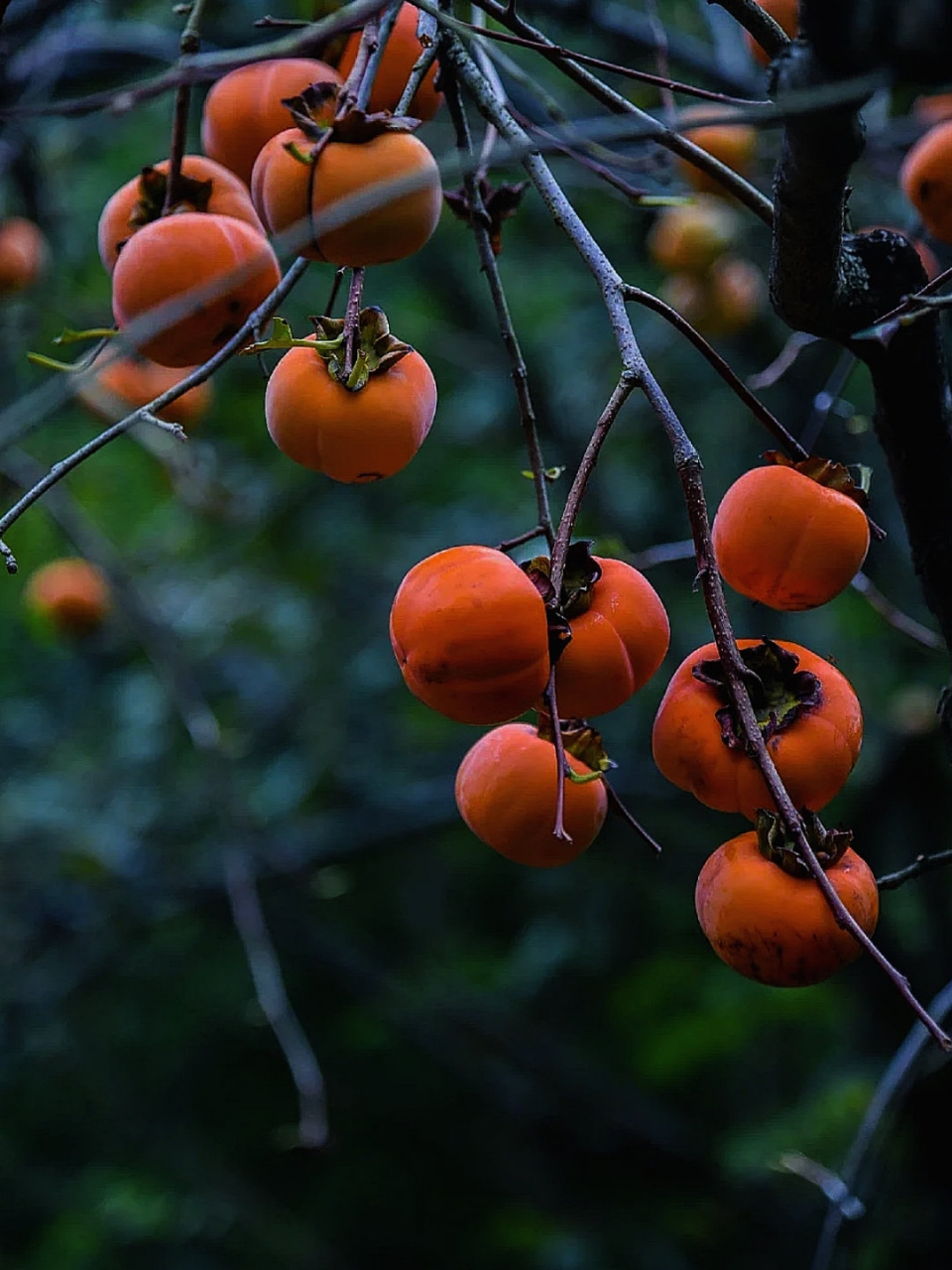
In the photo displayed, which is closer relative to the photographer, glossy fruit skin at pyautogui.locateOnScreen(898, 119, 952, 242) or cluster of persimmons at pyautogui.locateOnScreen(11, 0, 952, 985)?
cluster of persimmons at pyautogui.locateOnScreen(11, 0, 952, 985)

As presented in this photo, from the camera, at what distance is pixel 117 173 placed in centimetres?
333

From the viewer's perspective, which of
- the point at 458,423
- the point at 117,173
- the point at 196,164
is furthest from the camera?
the point at 117,173

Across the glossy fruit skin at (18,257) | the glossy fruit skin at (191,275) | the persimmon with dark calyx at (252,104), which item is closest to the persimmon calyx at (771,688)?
the glossy fruit skin at (191,275)

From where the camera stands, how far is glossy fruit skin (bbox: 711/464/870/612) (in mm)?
812

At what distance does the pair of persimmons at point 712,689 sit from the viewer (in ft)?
2.42

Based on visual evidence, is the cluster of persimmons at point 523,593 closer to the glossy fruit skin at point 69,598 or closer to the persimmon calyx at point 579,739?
the persimmon calyx at point 579,739

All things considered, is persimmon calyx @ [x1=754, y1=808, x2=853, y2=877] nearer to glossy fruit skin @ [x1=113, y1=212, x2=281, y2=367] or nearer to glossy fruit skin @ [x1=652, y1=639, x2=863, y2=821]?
glossy fruit skin @ [x1=652, y1=639, x2=863, y2=821]

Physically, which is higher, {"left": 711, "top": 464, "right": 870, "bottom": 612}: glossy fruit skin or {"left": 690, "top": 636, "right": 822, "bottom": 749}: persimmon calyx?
{"left": 711, "top": 464, "right": 870, "bottom": 612}: glossy fruit skin

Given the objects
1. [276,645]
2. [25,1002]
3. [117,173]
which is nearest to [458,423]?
[276,645]

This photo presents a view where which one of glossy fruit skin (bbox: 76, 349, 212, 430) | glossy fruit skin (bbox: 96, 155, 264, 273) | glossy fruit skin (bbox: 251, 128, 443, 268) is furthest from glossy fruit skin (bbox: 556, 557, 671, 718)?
glossy fruit skin (bbox: 76, 349, 212, 430)

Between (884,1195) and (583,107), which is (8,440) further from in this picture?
(583,107)

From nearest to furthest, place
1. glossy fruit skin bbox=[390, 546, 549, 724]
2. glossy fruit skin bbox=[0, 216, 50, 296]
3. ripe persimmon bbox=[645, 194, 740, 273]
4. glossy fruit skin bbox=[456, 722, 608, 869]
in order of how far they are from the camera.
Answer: glossy fruit skin bbox=[390, 546, 549, 724]
glossy fruit skin bbox=[456, 722, 608, 869]
glossy fruit skin bbox=[0, 216, 50, 296]
ripe persimmon bbox=[645, 194, 740, 273]

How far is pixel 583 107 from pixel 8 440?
212cm

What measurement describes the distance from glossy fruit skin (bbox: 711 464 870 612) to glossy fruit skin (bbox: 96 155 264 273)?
431 mm
